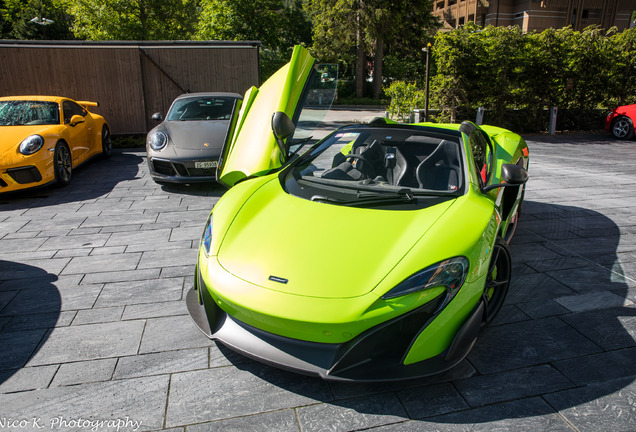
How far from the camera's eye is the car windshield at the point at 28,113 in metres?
7.47

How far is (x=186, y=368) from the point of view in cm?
267

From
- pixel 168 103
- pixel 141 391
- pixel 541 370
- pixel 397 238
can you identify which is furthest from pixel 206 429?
pixel 168 103

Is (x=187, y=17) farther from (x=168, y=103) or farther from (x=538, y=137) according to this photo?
(x=538, y=137)

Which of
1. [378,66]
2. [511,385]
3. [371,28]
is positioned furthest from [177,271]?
[378,66]

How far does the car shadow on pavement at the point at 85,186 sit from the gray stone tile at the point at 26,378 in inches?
173

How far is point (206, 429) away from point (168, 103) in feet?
39.5

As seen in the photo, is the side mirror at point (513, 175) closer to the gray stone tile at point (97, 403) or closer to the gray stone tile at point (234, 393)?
the gray stone tile at point (234, 393)

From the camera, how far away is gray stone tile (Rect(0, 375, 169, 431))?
2266mm

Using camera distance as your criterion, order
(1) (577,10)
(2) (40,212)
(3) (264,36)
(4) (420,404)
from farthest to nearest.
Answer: (1) (577,10) < (3) (264,36) < (2) (40,212) < (4) (420,404)

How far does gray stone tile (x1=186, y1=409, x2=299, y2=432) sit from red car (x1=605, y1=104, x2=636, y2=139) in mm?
14005

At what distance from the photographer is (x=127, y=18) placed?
20.2m

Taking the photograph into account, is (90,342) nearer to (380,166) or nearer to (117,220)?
(380,166)

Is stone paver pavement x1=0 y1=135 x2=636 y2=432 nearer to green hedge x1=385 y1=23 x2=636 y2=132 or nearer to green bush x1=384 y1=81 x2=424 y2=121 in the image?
green hedge x1=385 y1=23 x2=636 y2=132

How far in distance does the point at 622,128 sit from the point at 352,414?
14.0m
